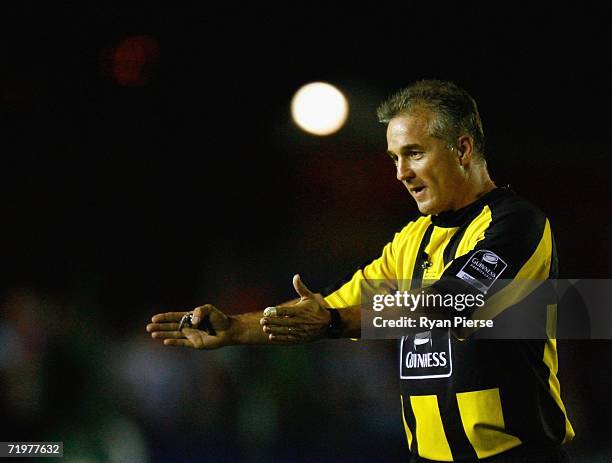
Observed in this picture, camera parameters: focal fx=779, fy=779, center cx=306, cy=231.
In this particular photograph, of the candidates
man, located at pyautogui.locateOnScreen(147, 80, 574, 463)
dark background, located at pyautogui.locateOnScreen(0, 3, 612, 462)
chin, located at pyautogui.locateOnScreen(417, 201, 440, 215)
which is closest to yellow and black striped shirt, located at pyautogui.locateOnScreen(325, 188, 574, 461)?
man, located at pyautogui.locateOnScreen(147, 80, 574, 463)

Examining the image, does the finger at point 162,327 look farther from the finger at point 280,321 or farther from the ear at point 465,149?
the ear at point 465,149

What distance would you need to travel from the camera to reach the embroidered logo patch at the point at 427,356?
176 centimetres

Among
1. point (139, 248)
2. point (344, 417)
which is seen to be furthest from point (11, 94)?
point (344, 417)

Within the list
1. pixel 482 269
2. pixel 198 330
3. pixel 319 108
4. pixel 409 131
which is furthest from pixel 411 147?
pixel 319 108

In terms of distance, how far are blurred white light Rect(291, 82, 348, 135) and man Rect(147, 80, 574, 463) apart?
2198 millimetres

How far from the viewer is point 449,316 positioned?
1.64 meters

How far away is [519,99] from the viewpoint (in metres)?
3.99

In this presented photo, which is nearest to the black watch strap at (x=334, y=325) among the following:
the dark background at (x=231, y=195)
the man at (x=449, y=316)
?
the man at (x=449, y=316)

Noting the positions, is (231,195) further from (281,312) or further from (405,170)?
(281,312)

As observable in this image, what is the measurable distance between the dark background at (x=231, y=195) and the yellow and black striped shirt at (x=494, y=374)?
207 centimetres

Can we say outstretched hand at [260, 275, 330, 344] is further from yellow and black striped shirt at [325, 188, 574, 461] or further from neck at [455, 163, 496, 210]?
neck at [455, 163, 496, 210]

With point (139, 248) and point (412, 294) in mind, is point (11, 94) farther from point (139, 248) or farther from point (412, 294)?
point (412, 294)

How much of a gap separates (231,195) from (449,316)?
2.74 metres

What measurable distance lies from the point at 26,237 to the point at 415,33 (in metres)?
2.38
